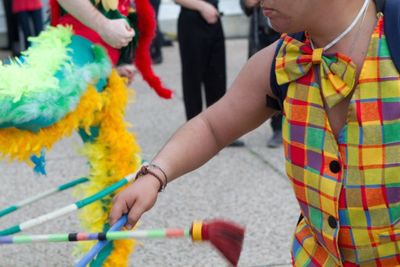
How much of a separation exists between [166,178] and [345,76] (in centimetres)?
49

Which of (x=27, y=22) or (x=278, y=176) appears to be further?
(x=27, y=22)

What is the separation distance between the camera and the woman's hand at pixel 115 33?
2.82 m

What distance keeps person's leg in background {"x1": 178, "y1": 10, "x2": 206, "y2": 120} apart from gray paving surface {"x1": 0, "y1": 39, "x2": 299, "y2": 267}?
44 cm

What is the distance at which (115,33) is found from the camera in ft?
9.25

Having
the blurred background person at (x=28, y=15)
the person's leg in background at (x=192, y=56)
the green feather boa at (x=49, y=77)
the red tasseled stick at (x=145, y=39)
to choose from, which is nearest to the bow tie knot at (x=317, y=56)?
the green feather boa at (x=49, y=77)

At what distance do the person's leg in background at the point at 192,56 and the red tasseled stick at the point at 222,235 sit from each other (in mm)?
3800

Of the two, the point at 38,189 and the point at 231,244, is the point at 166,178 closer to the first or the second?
the point at 231,244

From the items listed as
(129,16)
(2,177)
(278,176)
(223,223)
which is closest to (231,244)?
(223,223)

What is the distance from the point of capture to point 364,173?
1700mm

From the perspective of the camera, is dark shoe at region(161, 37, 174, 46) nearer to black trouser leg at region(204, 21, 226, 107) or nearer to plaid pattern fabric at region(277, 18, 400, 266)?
black trouser leg at region(204, 21, 226, 107)

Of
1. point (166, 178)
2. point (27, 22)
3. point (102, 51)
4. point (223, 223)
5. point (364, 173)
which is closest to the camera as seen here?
point (223, 223)

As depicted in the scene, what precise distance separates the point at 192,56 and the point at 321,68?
3.66 metres

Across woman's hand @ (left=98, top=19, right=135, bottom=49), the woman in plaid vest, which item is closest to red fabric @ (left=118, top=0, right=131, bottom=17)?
woman's hand @ (left=98, top=19, right=135, bottom=49)

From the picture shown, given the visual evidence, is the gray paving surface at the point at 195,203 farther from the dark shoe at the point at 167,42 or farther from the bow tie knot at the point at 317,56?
the dark shoe at the point at 167,42
